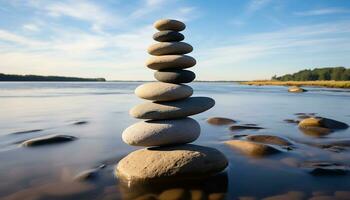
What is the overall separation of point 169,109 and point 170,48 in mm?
1848

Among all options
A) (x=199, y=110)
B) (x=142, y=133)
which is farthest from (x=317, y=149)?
(x=142, y=133)

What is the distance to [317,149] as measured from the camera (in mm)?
12289

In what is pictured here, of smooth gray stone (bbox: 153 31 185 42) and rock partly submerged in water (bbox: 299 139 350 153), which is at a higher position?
smooth gray stone (bbox: 153 31 185 42)

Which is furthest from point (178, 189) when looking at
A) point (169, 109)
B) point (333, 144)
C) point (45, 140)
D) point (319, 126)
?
point (319, 126)

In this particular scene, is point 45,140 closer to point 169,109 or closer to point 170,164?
point 169,109

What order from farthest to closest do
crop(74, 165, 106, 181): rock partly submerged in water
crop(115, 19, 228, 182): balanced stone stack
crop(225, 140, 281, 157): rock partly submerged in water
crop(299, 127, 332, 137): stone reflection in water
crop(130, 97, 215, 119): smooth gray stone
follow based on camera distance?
1. crop(299, 127, 332, 137): stone reflection in water
2. crop(225, 140, 281, 157): rock partly submerged in water
3. crop(130, 97, 215, 119): smooth gray stone
4. crop(74, 165, 106, 181): rock partly submerged in water
5. crop(115, 19, 228, 182): balanced stone stack

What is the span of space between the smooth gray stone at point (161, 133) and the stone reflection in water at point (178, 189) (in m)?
1.20

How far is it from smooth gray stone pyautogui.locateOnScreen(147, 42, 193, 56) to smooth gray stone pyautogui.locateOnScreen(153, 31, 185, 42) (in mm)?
176

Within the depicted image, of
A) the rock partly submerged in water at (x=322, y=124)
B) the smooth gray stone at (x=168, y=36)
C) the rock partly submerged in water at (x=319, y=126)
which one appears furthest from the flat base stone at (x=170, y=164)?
the rock partly submerged in water at (x=322, y=124)

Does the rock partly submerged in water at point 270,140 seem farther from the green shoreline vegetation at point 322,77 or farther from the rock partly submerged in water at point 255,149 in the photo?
the green shoreline vegetation at point 322,77

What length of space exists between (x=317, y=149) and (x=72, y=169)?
8.62m

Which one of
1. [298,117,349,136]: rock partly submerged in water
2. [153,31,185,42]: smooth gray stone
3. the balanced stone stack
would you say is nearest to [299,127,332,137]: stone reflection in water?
[298,117,349,136]: rock partly submerged in water

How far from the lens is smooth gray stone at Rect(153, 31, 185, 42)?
32.7 ft

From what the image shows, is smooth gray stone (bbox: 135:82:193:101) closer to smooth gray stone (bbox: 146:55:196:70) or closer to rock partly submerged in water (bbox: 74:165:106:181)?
smooth gray stone (bbox: 146:55:196:70)
